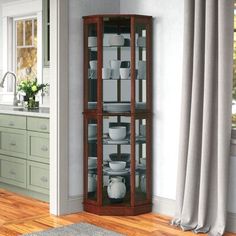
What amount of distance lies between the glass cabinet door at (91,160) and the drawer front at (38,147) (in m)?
0.53

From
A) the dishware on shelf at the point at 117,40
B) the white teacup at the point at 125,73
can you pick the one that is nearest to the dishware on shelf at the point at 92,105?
the white teacup at the point at 125,73

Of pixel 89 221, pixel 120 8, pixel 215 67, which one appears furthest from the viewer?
pixel 120 8

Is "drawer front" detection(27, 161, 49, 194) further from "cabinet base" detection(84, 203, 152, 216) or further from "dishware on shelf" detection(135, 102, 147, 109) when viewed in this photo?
"dishware on shelf" detection(135, 102, 147, 109)

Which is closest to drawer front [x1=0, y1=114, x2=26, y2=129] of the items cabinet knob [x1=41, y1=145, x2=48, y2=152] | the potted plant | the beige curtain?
the potted plant

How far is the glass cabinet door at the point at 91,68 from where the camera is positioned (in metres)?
5.31

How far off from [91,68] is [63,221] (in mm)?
1461

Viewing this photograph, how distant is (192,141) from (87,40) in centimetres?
145

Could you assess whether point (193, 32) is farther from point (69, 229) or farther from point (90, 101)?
point (69, 229)

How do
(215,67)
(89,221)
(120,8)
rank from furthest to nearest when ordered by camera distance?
(120,8) < (89,221) < (215,67)

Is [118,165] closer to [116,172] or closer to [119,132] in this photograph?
[116,172]

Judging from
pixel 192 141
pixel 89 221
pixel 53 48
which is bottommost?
pixel 89 221

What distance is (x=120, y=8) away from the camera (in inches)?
224

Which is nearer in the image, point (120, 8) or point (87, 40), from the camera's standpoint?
point (87, 40)

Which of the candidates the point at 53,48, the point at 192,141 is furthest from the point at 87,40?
the point at 192,141
